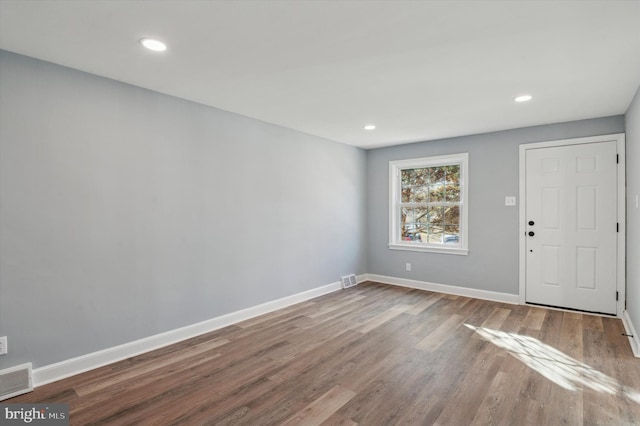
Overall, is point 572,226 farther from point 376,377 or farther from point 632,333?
point 376,377

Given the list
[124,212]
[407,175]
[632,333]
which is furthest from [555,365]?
[124,212]

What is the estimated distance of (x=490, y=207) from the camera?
4691 millimetres

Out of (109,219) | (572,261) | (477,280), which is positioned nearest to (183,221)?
(109,219)

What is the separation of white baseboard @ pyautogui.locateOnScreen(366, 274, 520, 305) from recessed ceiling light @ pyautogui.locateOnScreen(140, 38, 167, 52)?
4.67 metres

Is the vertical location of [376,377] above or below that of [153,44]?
below

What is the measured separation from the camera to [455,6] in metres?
1.80

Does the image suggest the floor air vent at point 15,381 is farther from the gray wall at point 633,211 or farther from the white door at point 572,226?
the white door at point 572,226

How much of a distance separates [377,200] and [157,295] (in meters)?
3.90

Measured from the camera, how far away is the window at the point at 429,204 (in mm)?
5008

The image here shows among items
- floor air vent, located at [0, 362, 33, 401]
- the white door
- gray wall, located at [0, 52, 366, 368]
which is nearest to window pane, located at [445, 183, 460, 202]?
the white door

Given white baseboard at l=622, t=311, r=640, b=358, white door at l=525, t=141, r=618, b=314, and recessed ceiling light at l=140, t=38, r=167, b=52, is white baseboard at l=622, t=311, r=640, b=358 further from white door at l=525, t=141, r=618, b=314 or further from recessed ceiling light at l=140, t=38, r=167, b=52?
recessed ceiling light at l=140, t=38, r=167, b=52

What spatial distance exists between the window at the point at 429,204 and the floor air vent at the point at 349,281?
837mm

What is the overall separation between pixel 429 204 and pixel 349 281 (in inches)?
71.2

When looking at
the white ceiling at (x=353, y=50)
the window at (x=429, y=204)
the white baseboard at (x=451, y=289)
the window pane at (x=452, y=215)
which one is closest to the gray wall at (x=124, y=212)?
the white ceiling at (x=353, y=50)
